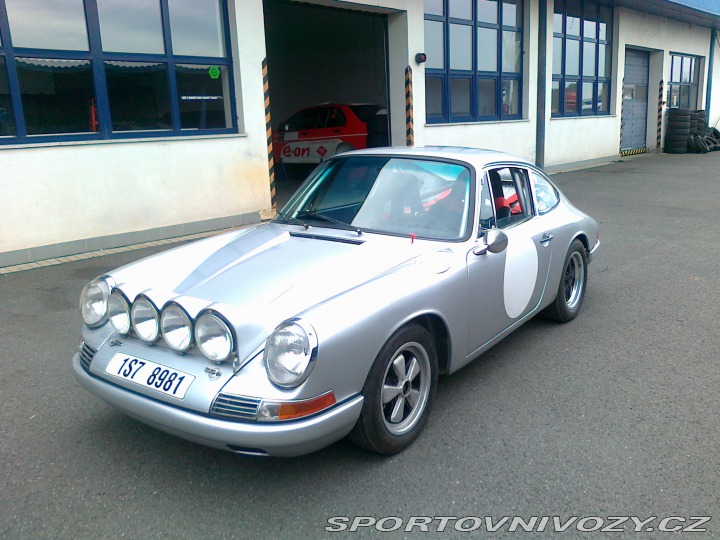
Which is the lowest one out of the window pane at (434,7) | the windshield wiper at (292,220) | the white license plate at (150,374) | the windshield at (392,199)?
the white license plate at (150,374)

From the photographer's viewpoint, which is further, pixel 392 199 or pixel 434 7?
pixel 434 7

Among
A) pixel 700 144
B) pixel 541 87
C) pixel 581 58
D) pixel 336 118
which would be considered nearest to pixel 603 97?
pixel 581 58

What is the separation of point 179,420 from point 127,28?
24.2 feet

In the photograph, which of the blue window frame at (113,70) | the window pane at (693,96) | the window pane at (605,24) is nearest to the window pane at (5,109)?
the blue window frame at (113,70)

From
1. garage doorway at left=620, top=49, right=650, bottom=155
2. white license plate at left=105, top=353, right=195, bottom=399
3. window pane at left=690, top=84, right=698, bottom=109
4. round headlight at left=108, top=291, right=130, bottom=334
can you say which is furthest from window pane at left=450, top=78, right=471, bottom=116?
window pane at left=690, top=84, right=698, bottom=109

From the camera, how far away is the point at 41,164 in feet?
25.3

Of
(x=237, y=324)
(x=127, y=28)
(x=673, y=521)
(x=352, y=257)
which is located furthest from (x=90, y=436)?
(x=127, y=28)

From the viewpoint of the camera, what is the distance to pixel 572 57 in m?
18.1

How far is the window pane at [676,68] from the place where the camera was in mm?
23438

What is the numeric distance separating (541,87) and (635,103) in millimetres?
7428

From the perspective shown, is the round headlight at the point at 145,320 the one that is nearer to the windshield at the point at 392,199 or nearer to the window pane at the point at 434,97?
the windshield at the point at 392,199

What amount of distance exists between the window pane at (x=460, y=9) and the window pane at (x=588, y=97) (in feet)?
19.4

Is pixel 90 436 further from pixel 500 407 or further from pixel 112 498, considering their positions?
pixel 500 407

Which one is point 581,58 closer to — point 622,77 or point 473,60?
point 622,77
